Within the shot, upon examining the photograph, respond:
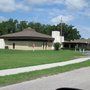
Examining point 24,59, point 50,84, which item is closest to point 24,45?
point 24,59

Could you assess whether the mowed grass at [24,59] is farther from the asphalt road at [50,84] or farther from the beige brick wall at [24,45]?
the beige brick wall at [24,45]

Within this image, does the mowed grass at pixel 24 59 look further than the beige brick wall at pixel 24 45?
No

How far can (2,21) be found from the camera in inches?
5177

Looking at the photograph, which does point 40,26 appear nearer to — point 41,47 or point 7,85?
point 41,47

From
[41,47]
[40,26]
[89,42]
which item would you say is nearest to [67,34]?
[40,26]

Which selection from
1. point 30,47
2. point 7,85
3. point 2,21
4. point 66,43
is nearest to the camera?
point 7,85

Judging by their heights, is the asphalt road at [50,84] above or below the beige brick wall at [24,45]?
below

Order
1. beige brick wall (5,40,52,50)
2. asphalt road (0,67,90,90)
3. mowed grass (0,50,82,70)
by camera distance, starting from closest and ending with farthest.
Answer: asphalt road (0,67,90,90) → mowed grass (0,50,82,70) → beige brick wall (5,40,52,50)

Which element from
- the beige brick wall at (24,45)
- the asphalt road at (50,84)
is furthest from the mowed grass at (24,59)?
the beige brick wall at (24,45)

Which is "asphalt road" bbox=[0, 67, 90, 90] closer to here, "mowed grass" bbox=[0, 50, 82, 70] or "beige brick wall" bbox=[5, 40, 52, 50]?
"mowed grass" bbox=[0, 50, 82, 70]

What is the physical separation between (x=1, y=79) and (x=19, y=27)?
117 m

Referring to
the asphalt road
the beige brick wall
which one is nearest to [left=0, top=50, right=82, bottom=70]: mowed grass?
the asphalt road

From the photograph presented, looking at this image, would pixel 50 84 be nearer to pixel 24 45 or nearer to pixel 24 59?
pixel 24 59

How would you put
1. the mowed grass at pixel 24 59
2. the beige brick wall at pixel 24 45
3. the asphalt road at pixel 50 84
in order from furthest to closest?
1. the beige brick wall at pixel 24 45
2. the mowed grass at pixel 24 59
3. the asphalt road at pixel 50 84
